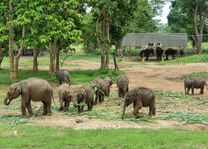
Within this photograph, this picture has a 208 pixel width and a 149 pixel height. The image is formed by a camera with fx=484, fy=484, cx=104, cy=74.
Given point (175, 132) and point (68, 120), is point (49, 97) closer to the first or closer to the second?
point (68, 120)

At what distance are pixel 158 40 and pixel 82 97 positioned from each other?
55.7 m

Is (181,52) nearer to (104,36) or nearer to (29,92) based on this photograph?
(104,36)

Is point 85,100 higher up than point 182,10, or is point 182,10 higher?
point 182,10

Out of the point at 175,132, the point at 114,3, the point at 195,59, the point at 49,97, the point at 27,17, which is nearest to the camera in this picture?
the point at 175,132

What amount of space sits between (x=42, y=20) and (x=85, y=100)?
45.5 feet

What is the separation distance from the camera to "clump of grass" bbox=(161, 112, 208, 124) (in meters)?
16.2

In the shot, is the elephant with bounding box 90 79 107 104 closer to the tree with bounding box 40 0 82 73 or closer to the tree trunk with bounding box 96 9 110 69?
the tree with bounding box 40 0 82 73

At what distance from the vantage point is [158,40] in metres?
72.9

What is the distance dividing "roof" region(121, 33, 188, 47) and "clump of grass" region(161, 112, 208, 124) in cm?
5520

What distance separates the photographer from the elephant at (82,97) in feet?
59.4

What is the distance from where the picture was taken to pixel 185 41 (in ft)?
237

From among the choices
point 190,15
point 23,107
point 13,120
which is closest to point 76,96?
point 23,107

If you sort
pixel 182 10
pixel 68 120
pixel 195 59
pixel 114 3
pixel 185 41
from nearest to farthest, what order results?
pixel 68 120, pixel 114 3, pixel 195 59, pixel 185 41, pixel 182 10

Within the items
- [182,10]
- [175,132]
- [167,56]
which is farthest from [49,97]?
[182,10]
